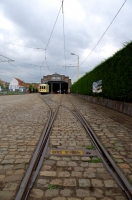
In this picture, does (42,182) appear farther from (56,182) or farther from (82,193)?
(82,193)

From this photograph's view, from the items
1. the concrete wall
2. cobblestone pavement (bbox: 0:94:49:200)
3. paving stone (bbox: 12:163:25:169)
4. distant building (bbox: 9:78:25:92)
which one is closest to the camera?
cobblestone pavement (bbox: 0:94:49:200)

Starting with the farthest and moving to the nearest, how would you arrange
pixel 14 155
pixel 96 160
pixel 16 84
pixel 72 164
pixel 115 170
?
pixel 16 84 → pixel 14 155 → pixel 96 160 → pixel 72 164 → pixel 115 170

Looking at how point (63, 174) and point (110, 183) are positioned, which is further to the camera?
point (63, 174)

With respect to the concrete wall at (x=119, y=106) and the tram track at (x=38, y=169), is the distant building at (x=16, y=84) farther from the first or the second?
the tram track at (x=38, y=169)

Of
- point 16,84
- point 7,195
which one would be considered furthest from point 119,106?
point 16,84

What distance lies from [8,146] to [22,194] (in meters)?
1.93

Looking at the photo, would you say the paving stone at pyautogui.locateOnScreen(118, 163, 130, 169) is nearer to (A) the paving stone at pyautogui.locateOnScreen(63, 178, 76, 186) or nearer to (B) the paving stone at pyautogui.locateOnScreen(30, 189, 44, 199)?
(A) the paving stone at pyautogui.locateOnScreen(63, 178, 76, 186)

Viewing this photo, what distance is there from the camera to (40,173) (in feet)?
8.52

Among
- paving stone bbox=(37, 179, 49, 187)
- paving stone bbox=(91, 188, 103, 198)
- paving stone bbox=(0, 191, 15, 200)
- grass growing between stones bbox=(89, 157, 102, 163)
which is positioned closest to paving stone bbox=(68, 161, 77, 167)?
grass growing between stones bbox=(89, 157, 102, 163)

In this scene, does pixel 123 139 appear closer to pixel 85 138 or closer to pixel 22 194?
pixel 85 138

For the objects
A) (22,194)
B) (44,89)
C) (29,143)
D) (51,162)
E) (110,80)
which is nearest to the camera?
(22,194)

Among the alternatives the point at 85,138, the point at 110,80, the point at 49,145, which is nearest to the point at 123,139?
the point at 85,138

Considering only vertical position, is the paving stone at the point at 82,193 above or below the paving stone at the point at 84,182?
below

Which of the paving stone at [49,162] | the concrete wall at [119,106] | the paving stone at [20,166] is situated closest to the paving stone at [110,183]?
the paving stone at [49,162]
